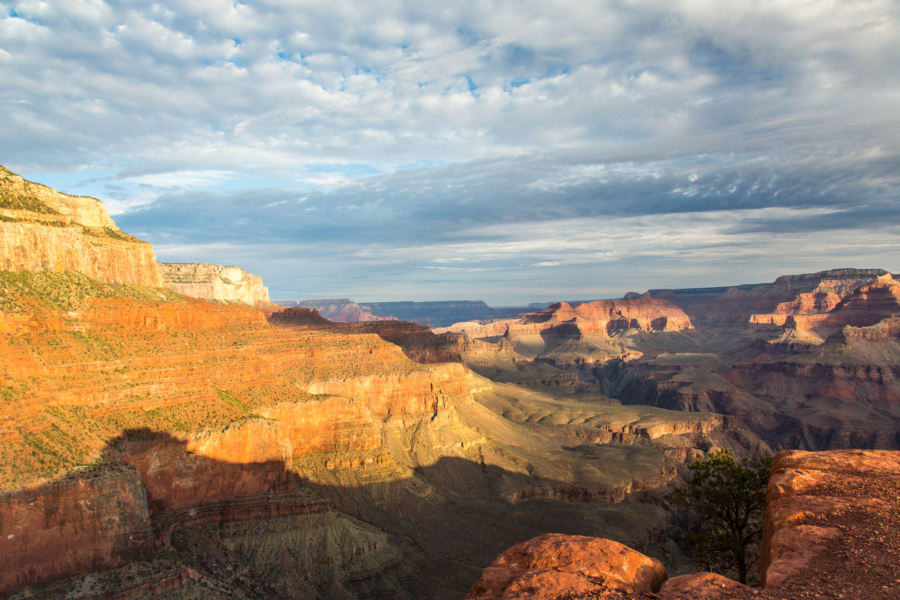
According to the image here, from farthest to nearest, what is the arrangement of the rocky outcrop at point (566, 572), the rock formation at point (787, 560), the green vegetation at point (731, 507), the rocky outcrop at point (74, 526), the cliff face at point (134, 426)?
the cliff face at point (134, 426) < the green vegetation at point (731, 507) < the rocky outcrop at point (74, 526) < the rocky outcrop at point (566, 572) < the rock formation at point (787, 560)

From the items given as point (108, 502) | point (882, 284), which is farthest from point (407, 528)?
point (882, 284)

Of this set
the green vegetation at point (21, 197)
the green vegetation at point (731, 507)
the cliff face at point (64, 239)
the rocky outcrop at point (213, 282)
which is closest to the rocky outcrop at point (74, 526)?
the cliff face at point (64, 239)

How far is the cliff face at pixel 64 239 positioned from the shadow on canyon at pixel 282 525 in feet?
56.9

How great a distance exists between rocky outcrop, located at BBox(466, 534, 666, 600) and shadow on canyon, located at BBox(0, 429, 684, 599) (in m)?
25.5

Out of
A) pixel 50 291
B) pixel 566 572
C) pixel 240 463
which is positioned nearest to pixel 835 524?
pixel 566 572

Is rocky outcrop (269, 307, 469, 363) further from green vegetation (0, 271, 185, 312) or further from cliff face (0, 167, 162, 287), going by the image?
green vegetation (0, 271, 185, 312)

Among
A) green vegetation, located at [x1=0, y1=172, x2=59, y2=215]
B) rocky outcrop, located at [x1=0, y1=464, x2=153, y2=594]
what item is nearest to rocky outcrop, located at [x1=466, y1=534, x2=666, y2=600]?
rocky outcrop, located at [x1=0, y1=464, x2=153, y2=594]

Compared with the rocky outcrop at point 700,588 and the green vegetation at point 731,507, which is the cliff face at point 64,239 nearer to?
the rocky outcrop at point 700,588

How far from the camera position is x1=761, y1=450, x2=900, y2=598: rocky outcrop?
1392 centimetres

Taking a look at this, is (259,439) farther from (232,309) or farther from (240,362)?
(232,309)

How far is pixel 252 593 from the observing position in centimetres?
3700

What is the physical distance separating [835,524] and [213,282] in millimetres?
133385

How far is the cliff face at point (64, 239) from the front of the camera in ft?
139

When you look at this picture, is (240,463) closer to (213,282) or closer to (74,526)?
(74,526)
